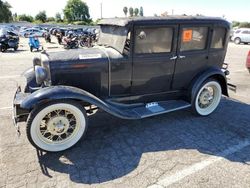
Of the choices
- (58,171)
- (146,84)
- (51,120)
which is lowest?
(58,171)

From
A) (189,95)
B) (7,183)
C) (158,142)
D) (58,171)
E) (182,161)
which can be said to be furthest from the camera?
(189,95)

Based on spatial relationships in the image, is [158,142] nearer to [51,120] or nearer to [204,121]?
[204,121]

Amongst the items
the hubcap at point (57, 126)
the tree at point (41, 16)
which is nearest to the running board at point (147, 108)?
the hubcap at point (57, 126)

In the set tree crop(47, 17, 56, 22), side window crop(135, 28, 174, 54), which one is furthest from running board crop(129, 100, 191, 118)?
tree crop(47, 17, 56, 22)

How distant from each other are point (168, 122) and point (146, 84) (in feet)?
2.93

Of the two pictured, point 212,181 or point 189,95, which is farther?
point 189,95

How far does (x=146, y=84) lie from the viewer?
4.52 meters

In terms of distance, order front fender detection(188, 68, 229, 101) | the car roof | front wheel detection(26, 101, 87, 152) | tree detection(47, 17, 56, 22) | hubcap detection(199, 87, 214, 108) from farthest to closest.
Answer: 1. tree detection(47, 17, 56, 22)
2. hubcap detection(199, 87, 214, 108)
3. front fender detection(188, 68, 229, 101)
4. the car roof
5. front wheel detection(26, 101, 87, 152)

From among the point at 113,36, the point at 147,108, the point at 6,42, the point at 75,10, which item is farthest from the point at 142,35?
the point at 75,10

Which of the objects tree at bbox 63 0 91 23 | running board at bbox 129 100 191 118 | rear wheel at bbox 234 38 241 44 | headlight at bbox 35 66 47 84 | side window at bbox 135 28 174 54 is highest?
tree at bbox 63 0 91 23

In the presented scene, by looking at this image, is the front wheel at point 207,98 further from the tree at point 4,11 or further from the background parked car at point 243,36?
the tree at point 4,11

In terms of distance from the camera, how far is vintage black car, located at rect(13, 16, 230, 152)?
3.58m

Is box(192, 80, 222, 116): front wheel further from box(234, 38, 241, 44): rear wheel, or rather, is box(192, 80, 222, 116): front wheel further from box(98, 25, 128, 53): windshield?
box(234, 38, 241, 44): rear wheel

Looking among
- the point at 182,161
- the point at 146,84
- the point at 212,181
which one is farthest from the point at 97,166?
the point at 146,84
